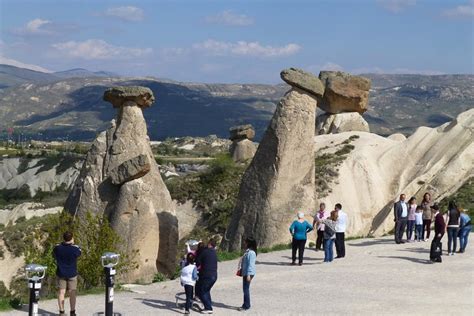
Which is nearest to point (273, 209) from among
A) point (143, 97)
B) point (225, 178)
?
point (143, 97)

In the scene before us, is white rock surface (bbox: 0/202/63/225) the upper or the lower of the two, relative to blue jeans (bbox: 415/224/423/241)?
lower

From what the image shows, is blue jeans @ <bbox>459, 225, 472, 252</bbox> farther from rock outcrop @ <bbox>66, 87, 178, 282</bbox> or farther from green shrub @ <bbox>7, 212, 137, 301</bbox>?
green shrub @ <bbox>7, 212, 137, 301</bbox>

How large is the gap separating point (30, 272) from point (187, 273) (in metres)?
2.57

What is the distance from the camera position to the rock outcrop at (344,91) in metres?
34.3

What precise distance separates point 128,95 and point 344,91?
55.4 feet

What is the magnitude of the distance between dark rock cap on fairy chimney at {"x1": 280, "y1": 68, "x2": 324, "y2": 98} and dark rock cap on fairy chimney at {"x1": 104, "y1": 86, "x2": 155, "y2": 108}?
3740 mm

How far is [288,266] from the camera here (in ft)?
55.7

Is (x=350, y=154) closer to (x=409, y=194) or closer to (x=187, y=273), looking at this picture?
(x=409, y=194)

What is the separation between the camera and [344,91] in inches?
1380

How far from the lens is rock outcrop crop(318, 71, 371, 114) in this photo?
1352 inches

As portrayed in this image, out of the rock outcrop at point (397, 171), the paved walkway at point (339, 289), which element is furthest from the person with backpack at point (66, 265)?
the rock outcrop at point (397, 171)

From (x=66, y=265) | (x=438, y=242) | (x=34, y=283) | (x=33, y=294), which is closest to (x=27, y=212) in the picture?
(x=438, y=242)

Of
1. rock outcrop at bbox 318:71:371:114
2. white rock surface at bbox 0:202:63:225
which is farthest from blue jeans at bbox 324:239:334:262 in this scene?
white rock surface at bbox 0:202:63:225

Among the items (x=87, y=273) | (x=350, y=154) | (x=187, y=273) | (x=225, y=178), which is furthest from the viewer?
(x=225, y=178)
